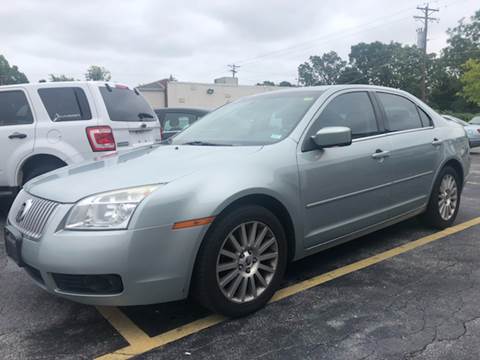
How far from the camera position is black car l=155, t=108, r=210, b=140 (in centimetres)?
875

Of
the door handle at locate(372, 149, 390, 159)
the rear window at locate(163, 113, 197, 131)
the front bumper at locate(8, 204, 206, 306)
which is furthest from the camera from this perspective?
the rear window at locate(163, 113, 197, 131)

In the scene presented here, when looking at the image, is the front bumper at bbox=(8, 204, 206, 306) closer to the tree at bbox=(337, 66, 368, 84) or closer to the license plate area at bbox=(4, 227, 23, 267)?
the license plate area at bbox=(4, 227, 23, 267)

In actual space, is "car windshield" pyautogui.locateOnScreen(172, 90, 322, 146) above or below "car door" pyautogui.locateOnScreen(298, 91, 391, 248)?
above

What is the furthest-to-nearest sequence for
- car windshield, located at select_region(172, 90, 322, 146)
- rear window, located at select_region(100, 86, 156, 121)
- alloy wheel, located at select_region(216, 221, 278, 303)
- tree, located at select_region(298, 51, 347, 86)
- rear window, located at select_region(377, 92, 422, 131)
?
tree, located at select_region(298, 51, 347, 86) → rear window, located at select_region(100, 86, 156, 121) → rear window, located at select_region(377, 92, 422, 131) → car windshield, located at select_region(172, 90, 322, 146) → alloy wheel, located at select_region(216, 221, 278, 303)

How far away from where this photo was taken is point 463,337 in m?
2.75

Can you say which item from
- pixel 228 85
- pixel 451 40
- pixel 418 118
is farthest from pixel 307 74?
pixel 418 118

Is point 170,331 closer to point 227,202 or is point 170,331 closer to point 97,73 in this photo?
point 227,202

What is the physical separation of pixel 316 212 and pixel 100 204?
1.66 meters

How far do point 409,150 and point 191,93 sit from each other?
36.1 meters

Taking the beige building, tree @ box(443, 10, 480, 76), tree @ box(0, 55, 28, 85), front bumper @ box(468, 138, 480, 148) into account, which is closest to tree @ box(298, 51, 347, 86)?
tree @ box(443, 10, 480, 76)

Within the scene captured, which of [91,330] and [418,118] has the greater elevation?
[418,118]

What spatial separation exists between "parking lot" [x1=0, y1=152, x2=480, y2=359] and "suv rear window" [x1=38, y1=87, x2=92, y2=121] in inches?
89.4

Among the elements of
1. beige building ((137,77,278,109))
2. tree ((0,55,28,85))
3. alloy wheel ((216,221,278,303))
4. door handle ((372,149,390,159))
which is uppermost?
tree ((0,55,28,85))

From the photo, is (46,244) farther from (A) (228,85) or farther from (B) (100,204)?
(A) (228,85)
